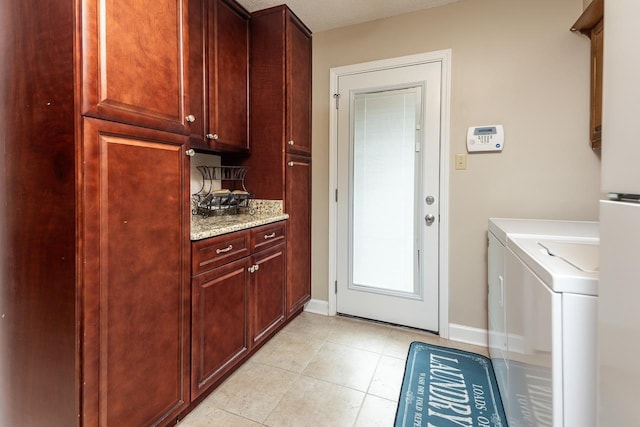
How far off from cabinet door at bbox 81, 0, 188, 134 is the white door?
1485mm

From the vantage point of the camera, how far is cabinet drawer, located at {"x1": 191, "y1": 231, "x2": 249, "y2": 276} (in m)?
1.51

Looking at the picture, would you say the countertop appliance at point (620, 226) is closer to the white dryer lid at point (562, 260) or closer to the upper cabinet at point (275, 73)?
the white dryer lid at point (562, 260)

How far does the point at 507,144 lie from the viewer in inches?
83.2

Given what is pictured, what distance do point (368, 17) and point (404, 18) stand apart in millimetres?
284

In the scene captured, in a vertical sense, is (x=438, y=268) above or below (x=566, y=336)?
below

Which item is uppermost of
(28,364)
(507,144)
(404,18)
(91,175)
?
(404,18)

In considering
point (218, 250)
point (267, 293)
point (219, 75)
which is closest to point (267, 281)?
point (267, 293)

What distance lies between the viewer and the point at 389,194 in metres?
2.48

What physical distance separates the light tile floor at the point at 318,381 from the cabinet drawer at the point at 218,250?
0.73 metres

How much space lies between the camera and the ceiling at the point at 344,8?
2.23m

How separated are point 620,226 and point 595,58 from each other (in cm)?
193

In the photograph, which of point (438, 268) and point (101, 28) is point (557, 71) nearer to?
point (438, 268)

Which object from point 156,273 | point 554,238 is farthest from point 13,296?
point 554,238

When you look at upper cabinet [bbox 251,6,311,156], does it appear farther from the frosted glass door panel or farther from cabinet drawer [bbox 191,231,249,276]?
cabinet drawer [bbox 191,231,249,276]
